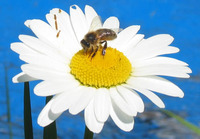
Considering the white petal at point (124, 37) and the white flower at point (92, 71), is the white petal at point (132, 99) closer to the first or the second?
the white flower at point (92, 71)

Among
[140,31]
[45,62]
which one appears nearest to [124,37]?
[45,62]

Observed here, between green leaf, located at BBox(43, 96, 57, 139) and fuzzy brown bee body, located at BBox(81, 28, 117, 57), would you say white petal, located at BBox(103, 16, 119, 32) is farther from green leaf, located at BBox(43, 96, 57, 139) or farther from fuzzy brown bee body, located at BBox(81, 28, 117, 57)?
green leaf, located at BBox(43, 96, 57, 139)

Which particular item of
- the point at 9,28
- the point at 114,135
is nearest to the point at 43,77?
the point at 114,135

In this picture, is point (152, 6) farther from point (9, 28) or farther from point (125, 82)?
point (125, 82)

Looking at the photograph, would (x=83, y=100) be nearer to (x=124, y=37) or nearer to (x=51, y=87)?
(x=51, y=87)

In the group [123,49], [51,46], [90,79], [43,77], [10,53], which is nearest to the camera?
[43,77]

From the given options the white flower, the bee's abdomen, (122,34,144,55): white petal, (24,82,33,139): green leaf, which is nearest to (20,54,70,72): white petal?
the white flower

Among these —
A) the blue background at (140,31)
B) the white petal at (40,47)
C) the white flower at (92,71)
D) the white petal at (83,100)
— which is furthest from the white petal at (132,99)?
the blue background at (140,31)

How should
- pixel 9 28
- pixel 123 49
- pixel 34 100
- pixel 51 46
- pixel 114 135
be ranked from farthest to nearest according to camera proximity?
1. pixel 9 28
2. pixel 34 100
3. pixel 114 135
4. pixel 123 49
5. pixel 51 46
